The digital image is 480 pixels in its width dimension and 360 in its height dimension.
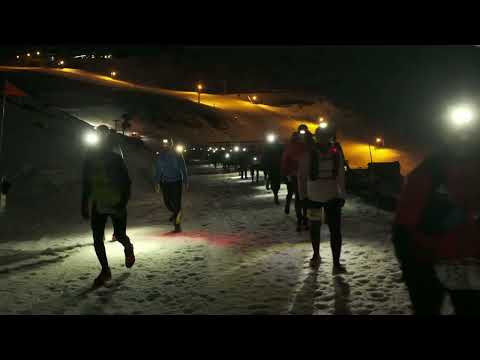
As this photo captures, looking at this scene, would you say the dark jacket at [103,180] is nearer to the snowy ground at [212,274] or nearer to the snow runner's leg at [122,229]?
the snow runner's leg at [122,229]

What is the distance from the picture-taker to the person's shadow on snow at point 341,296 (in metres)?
4.15

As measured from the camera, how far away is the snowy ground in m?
4.48

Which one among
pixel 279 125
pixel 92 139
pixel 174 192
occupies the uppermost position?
pixel 279 125

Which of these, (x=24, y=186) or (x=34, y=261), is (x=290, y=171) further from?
(x=24, y=186)

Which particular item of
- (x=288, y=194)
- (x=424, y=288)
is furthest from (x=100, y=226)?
(x=288, y=194)

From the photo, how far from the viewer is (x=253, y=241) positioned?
26.4ft

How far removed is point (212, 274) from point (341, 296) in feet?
6.43

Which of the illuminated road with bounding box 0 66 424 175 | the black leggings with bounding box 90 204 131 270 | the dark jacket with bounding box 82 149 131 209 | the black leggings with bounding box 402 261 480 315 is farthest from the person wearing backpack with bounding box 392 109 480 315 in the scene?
the illuminated road with bounding box 0 66 424 175

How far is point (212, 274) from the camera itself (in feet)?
19.1

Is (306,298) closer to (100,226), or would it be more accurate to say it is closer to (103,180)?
(100,226)

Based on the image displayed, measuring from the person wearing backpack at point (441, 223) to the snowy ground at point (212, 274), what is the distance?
1848 millimetres

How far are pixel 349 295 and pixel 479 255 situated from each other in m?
2.41

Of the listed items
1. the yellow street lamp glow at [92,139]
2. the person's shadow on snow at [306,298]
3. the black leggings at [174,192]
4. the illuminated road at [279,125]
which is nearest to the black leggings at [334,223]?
the person's shadow on snow at [306,298]
